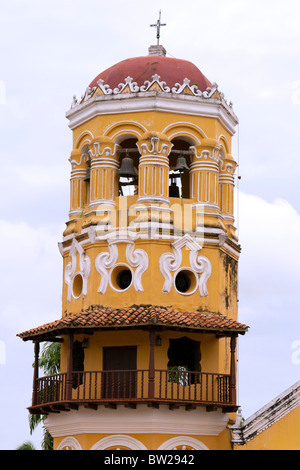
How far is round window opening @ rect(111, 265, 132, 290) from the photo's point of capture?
135 feet

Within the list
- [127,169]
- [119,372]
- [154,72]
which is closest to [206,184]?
[127,169]

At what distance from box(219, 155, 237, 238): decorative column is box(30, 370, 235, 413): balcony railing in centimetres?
544

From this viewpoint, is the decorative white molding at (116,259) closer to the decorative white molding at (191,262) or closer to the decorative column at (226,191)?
the decorative white molding at (191,262)

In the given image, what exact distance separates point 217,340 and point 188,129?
21.8ft

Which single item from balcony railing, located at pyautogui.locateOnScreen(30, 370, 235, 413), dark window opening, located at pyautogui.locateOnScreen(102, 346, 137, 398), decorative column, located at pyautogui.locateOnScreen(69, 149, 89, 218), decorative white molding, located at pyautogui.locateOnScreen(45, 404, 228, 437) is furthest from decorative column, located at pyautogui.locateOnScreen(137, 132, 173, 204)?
decorative white molding, located at pyautogui.locateOnScreen(45, 404, 228, 437)

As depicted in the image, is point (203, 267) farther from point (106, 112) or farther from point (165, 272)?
point (106, 112)

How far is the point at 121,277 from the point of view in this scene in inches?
1633

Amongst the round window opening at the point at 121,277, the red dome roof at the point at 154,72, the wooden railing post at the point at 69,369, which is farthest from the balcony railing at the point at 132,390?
the red dome roof at the point at 154,72

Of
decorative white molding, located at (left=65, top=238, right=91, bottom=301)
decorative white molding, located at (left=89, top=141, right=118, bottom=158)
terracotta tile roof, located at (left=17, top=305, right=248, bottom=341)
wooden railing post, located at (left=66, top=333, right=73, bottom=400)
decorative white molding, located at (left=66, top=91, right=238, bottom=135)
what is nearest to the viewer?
terracotta tile roof, located at (left=17, top=305, right=248, bottom=341)

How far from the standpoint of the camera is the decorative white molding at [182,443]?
39250 millimetres

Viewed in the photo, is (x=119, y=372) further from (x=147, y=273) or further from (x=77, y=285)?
(x=77, y=285)

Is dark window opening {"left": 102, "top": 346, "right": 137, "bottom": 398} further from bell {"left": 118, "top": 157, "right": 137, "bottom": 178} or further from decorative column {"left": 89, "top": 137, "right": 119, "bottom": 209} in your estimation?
bell {"left": 118, "top": 157, "right": 137, "bottom": 178}

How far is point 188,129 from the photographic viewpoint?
139 ft

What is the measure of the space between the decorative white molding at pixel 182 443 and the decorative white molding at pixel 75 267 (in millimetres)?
5421
